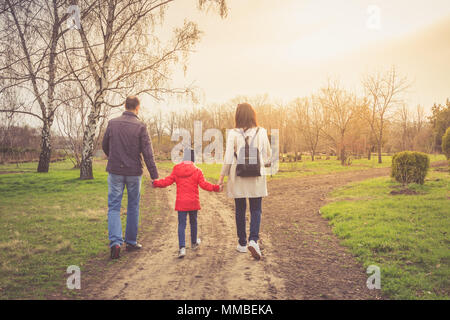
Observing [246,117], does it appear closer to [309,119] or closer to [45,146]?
[45,146]

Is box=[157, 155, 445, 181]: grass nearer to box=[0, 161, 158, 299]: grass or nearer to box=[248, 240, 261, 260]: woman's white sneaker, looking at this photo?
box=[0, 161, 158, 299]: grass

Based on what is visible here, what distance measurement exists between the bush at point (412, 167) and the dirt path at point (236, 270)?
643 cm

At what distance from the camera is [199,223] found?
6.88 meters

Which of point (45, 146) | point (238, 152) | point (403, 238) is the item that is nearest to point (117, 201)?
point (238, 152)

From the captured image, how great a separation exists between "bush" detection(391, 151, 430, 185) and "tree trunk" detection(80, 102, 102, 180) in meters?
13.6

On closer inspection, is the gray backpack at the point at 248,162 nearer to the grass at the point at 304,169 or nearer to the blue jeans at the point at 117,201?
the blue jeans at the point at 117,201

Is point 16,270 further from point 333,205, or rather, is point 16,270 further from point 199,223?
point 333,205

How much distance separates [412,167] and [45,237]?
11.8 metres

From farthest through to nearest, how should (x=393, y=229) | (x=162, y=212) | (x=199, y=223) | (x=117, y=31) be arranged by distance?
(x=117, y=31)
(x=162, y=212)
(x=199, y=223)
(x=393, y=229)

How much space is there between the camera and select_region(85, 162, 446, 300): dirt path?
3.27m

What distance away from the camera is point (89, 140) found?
1484 centimetres

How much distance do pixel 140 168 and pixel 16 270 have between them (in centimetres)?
214

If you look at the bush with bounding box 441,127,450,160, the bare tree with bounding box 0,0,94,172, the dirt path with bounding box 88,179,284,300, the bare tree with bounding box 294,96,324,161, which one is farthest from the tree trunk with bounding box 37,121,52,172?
the bare tree with bounding box 294,96,324,161
